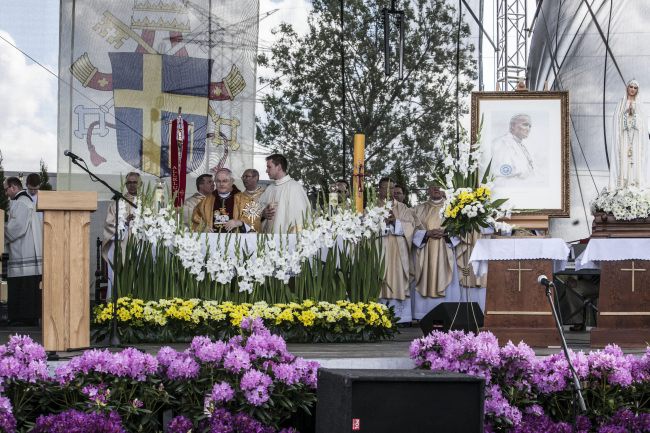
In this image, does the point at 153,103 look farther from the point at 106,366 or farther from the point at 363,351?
the point at 106,366

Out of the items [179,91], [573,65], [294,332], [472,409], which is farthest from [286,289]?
[573,65]

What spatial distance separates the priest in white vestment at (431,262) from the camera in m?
14.1

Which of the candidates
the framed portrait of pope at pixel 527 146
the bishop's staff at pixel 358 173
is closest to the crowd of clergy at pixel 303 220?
the bishop's staff at pixel 358 173

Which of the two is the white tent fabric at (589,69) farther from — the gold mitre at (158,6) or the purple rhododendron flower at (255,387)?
the purple rhododendron flower at (255,387)

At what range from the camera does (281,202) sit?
11.7m

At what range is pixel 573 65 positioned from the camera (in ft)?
58.9

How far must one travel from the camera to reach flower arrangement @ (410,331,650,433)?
710 centimetres

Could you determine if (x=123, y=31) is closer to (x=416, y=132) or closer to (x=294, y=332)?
(x=416, y=132)

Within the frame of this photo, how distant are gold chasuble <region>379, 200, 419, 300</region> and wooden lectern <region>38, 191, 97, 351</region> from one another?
6.00 meters

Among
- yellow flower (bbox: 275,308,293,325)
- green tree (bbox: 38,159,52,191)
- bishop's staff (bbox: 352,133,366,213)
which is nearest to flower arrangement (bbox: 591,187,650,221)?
bishop's staff (bbox: 352,133,366,213)

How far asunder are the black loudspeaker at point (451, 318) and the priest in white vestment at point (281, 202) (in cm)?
189

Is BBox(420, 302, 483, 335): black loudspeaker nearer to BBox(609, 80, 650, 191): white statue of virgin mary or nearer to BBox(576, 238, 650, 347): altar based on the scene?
BBox(576, 238, 650, 347): altar

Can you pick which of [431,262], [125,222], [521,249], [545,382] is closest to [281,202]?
[125,222]

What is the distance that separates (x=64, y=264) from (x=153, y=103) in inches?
329
